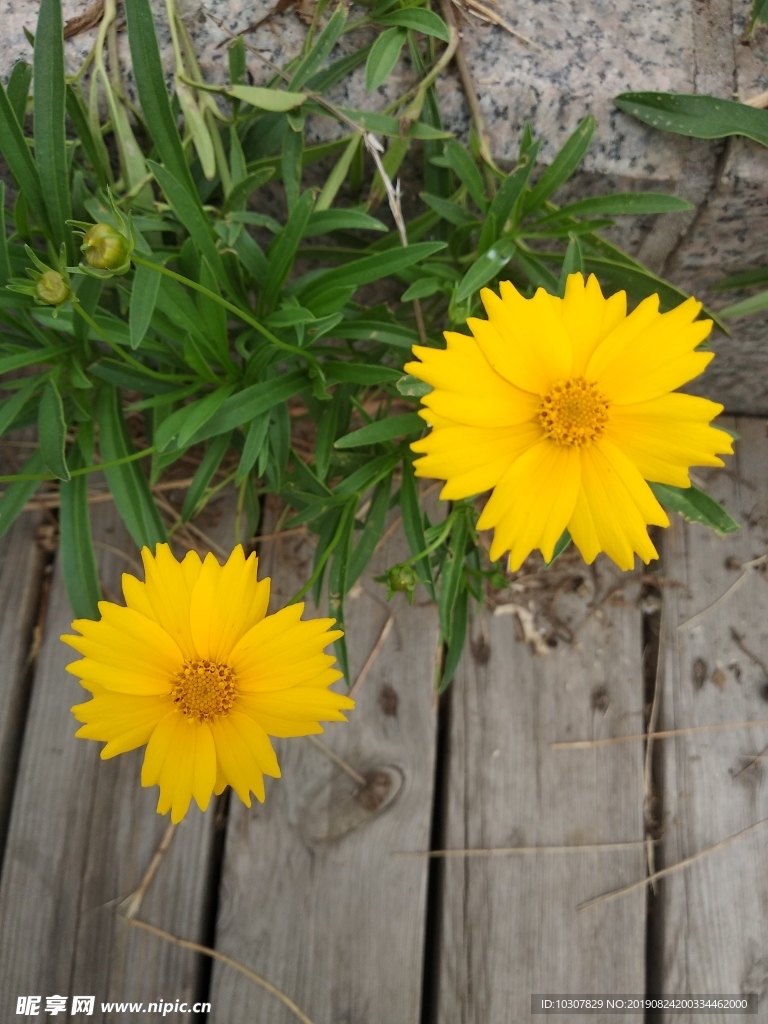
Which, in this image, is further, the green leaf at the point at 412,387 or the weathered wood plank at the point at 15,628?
the weathered wood plank at the point at 15,628

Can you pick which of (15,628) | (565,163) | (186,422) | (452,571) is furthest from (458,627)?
(15,628)

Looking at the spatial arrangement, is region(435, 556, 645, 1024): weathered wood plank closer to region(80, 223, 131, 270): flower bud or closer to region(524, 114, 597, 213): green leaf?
region(524, 114, 597, 213): green leaf

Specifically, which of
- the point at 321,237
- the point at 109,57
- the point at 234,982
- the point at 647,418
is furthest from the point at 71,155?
the point at 234,982

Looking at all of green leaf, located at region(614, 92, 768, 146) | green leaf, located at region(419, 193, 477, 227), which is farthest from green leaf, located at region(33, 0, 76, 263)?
green leaf, located at region(614, 92, 768, 146)

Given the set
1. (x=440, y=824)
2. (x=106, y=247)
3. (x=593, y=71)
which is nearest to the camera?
(x=106, y=247)

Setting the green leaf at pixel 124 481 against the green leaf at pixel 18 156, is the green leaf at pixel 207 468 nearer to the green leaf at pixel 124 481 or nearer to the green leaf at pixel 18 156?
the green leaf at pixel 124 481

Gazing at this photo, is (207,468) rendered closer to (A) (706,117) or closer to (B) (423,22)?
(B) (423,22)

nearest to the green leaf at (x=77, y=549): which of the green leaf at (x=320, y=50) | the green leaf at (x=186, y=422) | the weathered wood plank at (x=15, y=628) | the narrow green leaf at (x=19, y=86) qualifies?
the green leaf at (x=186, y=422)
